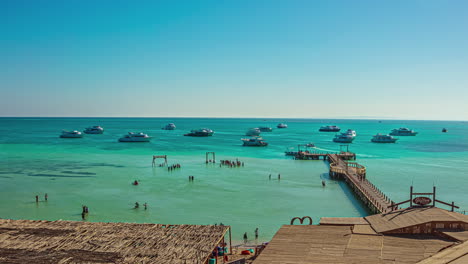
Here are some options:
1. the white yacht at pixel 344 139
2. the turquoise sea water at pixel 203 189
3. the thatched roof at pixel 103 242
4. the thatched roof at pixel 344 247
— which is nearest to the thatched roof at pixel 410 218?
the thatched roof at pixel 344 247

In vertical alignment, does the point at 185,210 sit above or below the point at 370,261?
below

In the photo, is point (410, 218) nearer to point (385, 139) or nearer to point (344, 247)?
point (344, 247)

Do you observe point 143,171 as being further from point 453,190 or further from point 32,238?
point 453,190

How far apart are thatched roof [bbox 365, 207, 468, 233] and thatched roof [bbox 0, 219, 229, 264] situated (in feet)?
31.0

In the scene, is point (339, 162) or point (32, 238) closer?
point (32, 238)

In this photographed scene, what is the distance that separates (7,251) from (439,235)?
23.3 m

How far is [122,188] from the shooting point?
47969mm

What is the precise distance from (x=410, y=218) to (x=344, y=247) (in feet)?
19.0

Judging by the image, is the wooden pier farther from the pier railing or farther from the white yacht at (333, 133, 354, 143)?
the white yacht at (333, 133, 354, 143)

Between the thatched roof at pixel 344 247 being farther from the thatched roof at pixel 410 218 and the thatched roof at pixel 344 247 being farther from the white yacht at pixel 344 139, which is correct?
the white yacht at pixel 344 139

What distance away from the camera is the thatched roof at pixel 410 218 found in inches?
824

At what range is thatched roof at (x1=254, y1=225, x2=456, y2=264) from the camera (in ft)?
56.6

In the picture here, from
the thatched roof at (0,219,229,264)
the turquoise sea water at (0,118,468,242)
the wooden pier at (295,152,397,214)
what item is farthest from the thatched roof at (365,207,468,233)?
the turquoise sea water at (0,118,468,242)

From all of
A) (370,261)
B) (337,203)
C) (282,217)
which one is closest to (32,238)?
(370,261)
